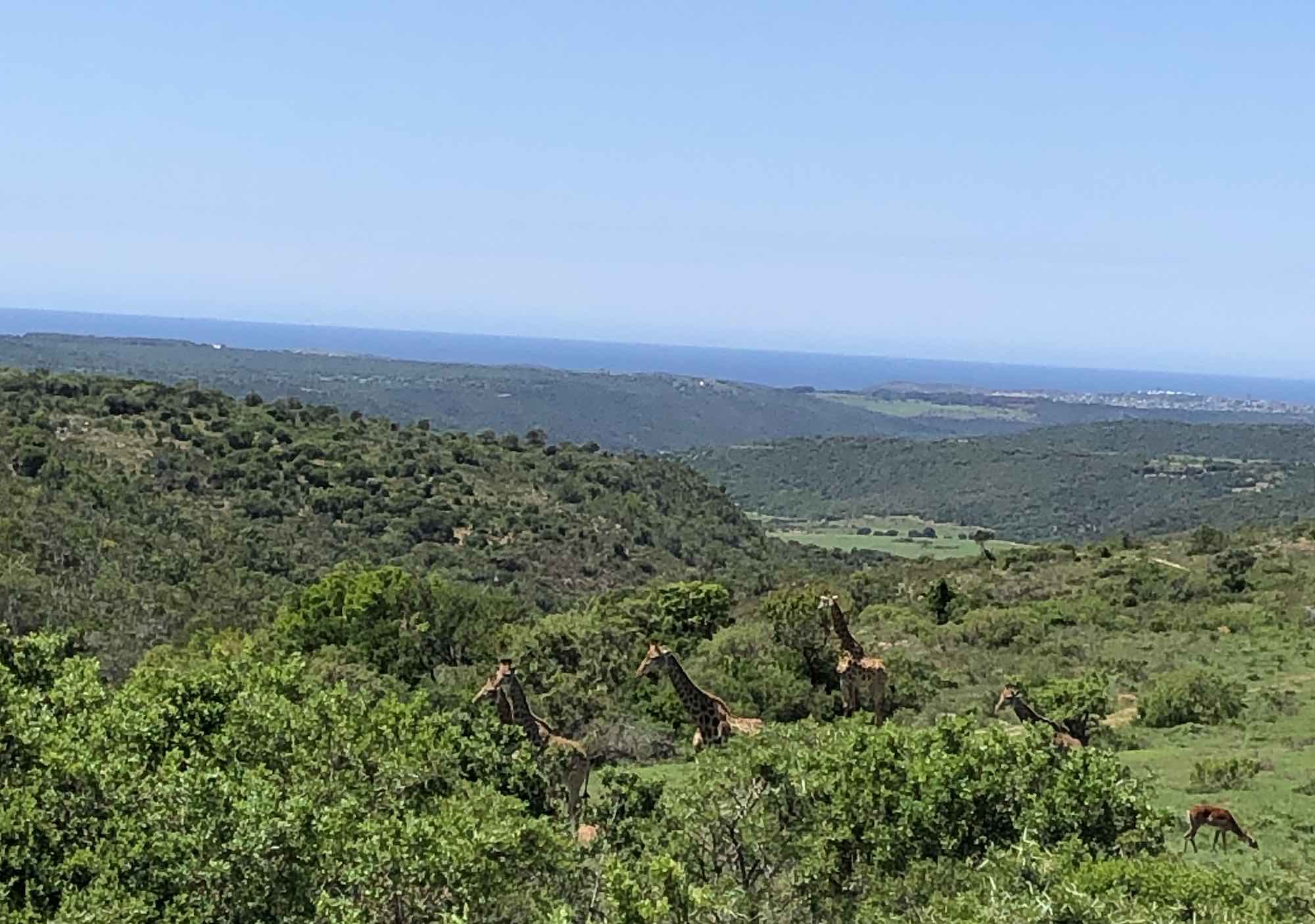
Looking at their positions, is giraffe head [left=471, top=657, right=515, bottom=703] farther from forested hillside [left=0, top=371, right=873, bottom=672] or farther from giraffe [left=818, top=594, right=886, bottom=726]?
forested hillside [left=0, top=371, right=873, bottom=672]

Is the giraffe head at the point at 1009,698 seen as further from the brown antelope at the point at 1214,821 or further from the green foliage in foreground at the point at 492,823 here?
the green foliage in foreground at the point at 492,823

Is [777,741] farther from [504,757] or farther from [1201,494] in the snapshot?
[1201,494]

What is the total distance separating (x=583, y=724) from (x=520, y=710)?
9.70 m

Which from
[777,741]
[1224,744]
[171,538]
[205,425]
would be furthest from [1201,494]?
[777,741]

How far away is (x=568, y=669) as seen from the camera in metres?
30.4

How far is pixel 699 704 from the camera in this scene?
18.2 meters

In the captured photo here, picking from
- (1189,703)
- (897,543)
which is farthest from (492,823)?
(897,543)

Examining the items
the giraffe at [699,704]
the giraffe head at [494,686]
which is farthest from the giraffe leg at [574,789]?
the giraffe at [699,704]

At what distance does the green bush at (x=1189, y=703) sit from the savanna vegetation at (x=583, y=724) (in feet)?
0.26

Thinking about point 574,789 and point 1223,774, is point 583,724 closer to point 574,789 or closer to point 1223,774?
point 574,789

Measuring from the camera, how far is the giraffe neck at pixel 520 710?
1631 centimetres

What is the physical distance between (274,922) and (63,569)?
119 feet

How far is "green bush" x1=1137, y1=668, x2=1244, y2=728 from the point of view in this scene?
80.1 ft

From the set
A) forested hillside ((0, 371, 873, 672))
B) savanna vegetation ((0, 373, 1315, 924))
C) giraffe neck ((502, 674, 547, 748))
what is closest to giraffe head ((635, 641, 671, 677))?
savanna vegetation ((0, 373, 1315, 924))
